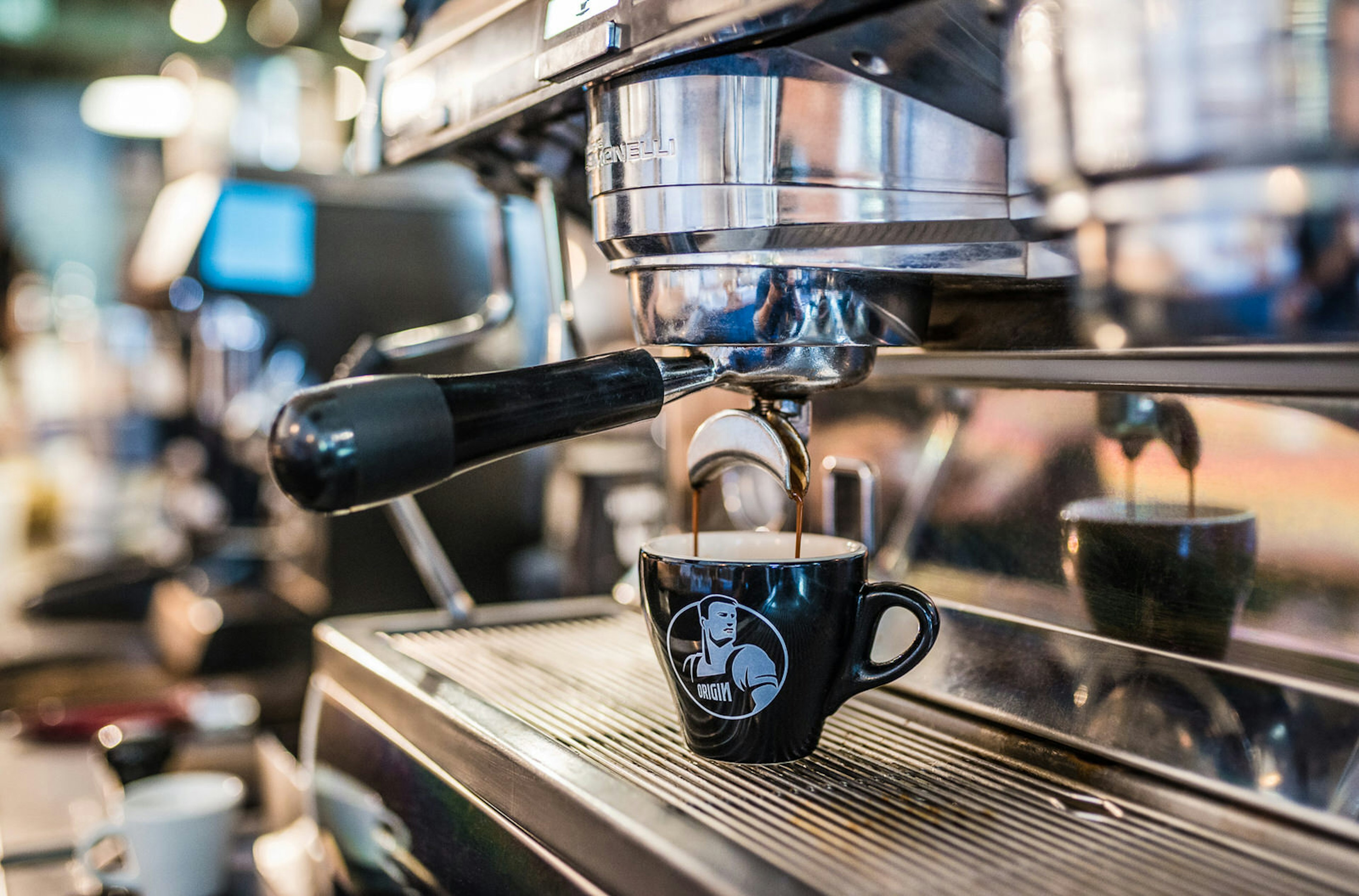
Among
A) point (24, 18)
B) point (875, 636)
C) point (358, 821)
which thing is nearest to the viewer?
point (875, 636)

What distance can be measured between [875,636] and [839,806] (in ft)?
0.32

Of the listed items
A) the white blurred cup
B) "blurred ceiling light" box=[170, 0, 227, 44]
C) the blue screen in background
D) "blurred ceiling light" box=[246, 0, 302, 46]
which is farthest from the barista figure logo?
"blurred ceiling light" box=[170, 0, 227, 44]

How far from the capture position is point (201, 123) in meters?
2.38

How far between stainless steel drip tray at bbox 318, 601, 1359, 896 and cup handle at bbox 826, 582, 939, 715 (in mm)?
33

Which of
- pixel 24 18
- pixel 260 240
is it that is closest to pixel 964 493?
pixel 260 240

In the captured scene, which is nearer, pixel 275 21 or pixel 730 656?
pixel 730 656

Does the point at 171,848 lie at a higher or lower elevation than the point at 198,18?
lower

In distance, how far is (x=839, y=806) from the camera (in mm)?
466

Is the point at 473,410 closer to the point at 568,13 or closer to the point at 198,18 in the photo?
the point at 568,13

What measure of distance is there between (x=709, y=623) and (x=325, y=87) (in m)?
3.05

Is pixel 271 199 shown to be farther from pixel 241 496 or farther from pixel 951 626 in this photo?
pixel 951 626

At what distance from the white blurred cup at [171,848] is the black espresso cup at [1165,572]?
1.89ft

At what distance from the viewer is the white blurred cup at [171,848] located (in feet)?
2.44

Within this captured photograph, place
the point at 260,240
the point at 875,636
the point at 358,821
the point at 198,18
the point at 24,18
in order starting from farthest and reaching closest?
the point at 24,18, the point at 198,18, the point at 260,240, the point at 358,821, the point at 875,636
